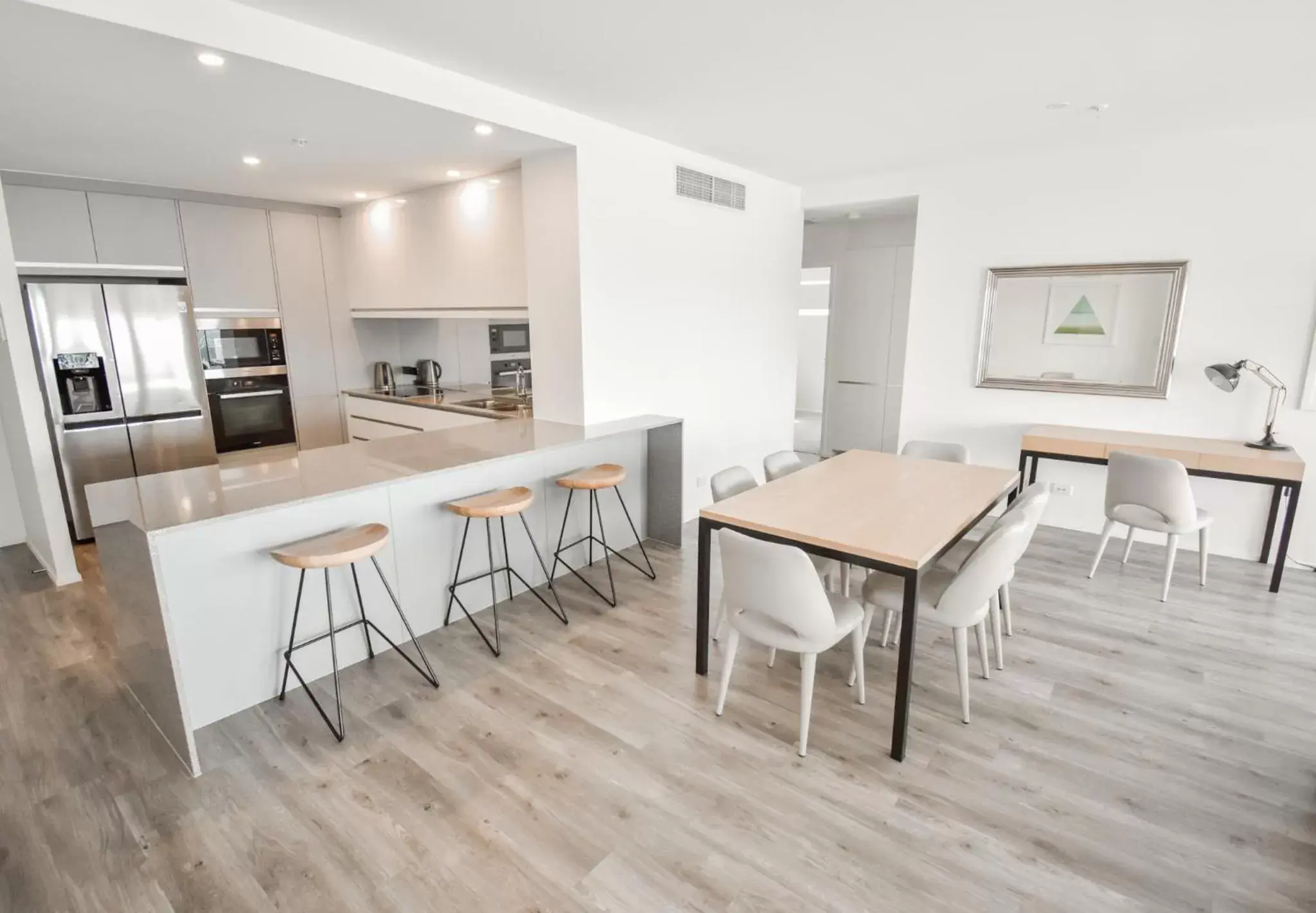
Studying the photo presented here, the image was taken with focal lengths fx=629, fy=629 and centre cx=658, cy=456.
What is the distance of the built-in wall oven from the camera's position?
472 centimetres

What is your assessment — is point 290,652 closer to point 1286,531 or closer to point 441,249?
point 441,249

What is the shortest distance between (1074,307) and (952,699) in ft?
10.6

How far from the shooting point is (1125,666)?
2.87 metres

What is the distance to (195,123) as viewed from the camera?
3033 millimetres

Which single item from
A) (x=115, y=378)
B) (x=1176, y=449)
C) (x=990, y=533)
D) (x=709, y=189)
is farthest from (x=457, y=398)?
(x=1176, y=449)

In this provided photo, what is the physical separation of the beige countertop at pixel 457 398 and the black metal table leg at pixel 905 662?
2.78 metres

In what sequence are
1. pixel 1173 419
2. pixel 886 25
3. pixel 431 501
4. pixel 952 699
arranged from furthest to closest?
1. pixel 1173 419
2. pixel 431 501
3. pixel 952 699
4. pixel 886 25

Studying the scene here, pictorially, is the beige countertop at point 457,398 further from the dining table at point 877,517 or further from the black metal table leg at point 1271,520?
the black metal table leg at point 1271,520

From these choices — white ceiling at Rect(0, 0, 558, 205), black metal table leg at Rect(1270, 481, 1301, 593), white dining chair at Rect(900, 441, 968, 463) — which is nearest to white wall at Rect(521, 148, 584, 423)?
white ceiling at Rect(0, 0, 558, 205)

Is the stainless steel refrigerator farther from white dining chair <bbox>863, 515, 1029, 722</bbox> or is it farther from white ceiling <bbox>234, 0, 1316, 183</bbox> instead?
white dining chair <bbox>863, 515, 1029, 722</bbox>

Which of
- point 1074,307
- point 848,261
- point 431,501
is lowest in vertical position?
point 431,501

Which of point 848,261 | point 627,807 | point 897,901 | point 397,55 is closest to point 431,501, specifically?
point 627,807

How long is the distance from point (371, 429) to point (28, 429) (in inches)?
81.6

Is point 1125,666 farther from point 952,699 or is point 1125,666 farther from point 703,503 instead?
point 703,503
